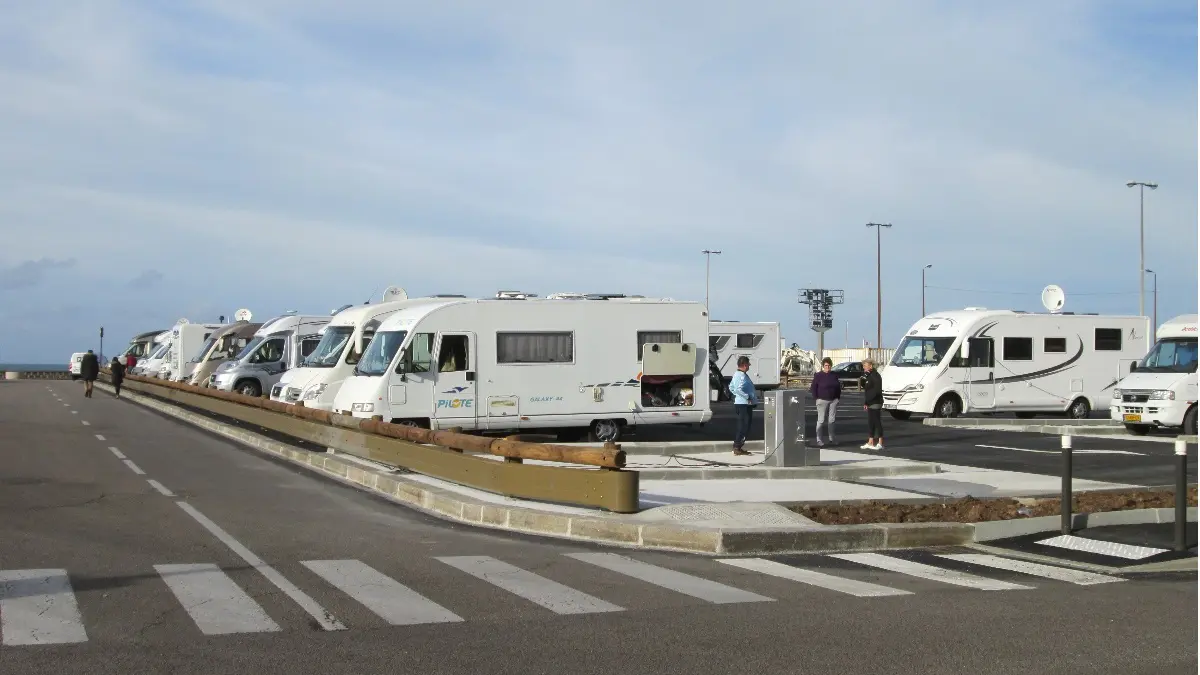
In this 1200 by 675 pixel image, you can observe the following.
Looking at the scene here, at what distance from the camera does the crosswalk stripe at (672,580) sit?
342 inches

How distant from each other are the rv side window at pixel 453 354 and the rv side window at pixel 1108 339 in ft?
64.5

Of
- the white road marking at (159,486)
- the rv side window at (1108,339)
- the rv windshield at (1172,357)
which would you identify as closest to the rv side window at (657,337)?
the white road marking at (159,486)

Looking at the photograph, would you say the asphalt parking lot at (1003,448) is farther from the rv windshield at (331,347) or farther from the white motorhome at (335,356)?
the rv windshield at (331,347)

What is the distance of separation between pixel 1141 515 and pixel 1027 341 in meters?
20.3

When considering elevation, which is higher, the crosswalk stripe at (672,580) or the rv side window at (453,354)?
the rv side window at (453,354)

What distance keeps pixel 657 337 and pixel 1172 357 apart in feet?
39.5

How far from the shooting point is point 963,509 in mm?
13250

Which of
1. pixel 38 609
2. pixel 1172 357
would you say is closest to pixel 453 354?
pixel 38 609

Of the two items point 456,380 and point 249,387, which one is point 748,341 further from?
point 456,380

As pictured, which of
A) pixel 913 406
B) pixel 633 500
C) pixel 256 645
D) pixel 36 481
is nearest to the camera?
pixel 256 645

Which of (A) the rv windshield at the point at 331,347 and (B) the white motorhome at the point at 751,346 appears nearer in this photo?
(A) the rv windshield at the point at 331,347

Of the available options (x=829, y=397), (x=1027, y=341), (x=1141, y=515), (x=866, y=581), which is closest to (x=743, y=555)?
(x=866, y=581)

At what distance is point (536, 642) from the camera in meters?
7.05

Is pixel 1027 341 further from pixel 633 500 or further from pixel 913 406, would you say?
pixel 633 500
